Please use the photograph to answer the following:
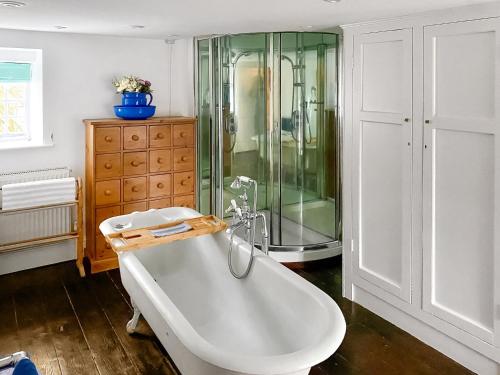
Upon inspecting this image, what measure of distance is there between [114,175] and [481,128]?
9.39 ft

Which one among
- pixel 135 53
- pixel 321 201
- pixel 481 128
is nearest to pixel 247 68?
pixel 135 53

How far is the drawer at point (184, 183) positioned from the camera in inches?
174

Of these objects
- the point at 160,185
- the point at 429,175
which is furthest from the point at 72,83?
the point at 429,175

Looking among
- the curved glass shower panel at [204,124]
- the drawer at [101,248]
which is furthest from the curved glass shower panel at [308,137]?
the drawer at [101,248]

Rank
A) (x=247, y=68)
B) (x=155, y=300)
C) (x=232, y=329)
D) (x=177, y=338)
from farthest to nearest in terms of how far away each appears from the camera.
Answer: (x=247, y=68) → (x=232, y=329) → (x=155, y=300) → (x=177, y=338)

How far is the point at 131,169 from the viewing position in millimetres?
4129

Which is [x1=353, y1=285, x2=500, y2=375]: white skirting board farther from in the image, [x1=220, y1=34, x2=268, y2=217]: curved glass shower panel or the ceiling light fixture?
the ceiling light fixture

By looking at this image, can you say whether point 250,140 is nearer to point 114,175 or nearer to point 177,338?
point 114,175

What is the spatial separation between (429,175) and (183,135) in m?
2.36

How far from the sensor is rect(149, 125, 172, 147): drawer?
4.20 m

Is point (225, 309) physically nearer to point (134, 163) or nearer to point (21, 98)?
point (134, 163)

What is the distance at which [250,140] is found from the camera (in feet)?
14.3

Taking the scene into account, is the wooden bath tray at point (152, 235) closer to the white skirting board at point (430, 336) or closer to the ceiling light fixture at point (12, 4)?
the white skirting board at point (430, 336)

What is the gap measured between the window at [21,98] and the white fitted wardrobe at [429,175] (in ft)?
8.48
